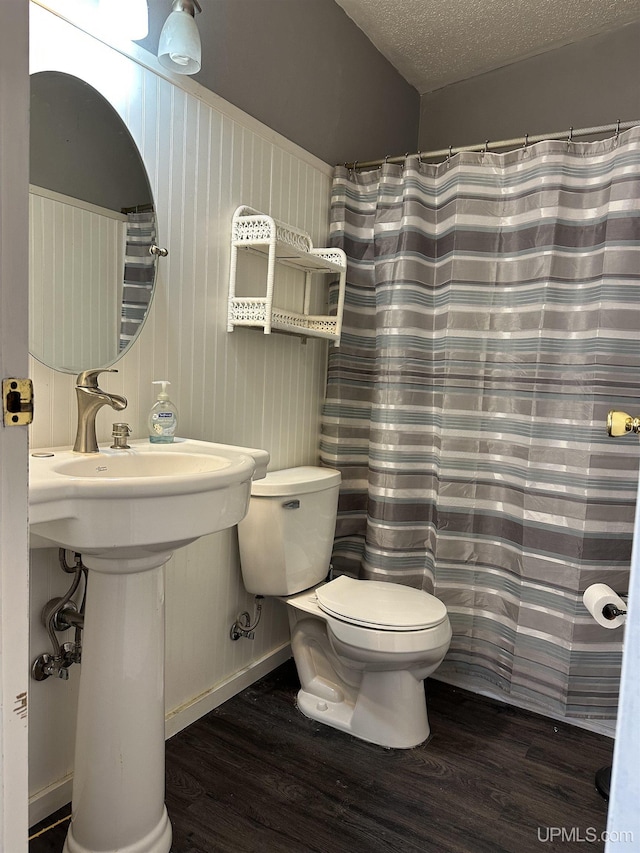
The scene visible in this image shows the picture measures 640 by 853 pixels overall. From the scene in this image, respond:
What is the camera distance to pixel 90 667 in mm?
1262

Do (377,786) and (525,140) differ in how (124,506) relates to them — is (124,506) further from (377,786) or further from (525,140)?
(525,140)

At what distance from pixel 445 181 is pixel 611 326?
29.7 inches

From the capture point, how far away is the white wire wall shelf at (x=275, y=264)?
5.97 feet

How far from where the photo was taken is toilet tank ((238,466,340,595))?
6.19ft

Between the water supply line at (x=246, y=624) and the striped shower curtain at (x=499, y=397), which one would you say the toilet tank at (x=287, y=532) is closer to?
the water supply line at (x=246, y=624)

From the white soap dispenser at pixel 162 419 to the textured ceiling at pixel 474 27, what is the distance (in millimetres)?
1700

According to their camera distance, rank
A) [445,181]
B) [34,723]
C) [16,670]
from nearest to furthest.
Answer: [16,670] < [34,723] < [445,181]

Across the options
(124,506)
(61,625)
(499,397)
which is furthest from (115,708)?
(499,397)

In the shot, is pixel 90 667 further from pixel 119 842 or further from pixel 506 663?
pixel 506 663

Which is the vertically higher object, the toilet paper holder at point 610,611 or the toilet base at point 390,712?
the toilet paper holder at point 610,611

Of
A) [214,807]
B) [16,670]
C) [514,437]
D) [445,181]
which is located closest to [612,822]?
[16,670]

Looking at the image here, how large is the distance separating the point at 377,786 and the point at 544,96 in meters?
2.63

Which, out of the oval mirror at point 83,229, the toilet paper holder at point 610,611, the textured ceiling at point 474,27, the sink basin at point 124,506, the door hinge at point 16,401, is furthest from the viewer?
the textured ceiling at point 474,27

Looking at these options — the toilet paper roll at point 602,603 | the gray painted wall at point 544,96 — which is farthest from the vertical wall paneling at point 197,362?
the toilet paper roll at point 602,603
